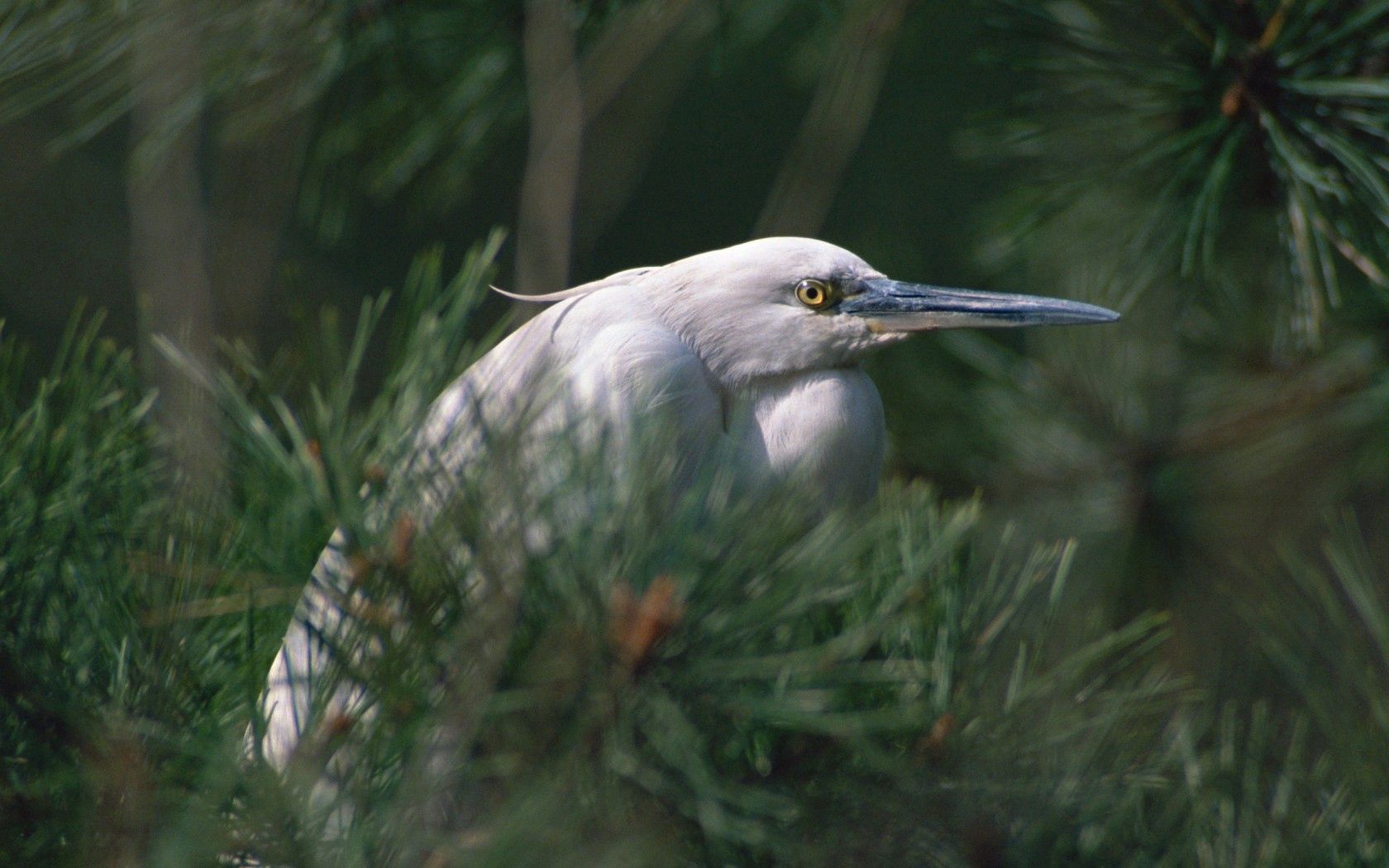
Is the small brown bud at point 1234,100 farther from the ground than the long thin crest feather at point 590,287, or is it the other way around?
the small brown bud at point 1234,100

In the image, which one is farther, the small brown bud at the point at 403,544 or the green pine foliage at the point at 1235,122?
the green pine foliage at the point at 1235,122

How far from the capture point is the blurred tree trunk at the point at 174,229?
82 cm

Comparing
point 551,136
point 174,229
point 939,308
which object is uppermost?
point 551,136

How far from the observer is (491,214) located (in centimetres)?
268

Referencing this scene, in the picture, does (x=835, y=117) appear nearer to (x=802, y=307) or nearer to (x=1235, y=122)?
(x=802, y=307)

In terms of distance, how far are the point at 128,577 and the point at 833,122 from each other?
90 cm

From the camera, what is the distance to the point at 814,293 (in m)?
1.08

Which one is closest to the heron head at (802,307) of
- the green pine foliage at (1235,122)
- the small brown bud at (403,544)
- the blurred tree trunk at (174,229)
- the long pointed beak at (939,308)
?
the long pointed beak at (939,308)

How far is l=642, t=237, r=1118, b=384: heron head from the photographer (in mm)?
1072

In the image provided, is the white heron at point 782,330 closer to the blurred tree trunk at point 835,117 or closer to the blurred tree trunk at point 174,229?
the blurred tree trunk at point 835,117

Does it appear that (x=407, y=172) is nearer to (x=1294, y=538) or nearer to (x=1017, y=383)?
(x=1017, y=383)

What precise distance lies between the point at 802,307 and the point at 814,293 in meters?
0.02

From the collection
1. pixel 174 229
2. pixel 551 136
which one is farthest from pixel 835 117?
pixel 174 229

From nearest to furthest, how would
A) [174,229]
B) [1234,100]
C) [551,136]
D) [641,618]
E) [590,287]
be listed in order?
1. [641,618]
2. [1234,100]
3. [551,136]
4. [590,287]
5. [174,229]
